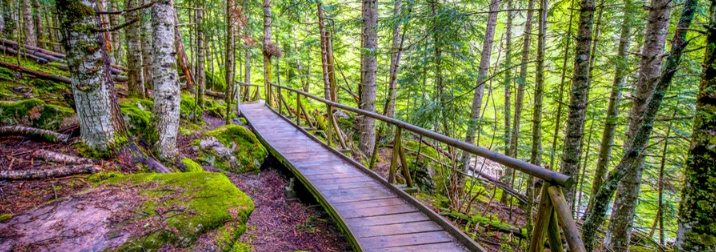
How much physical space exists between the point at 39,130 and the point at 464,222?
5.99 m

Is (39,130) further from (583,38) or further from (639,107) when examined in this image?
(639,107)

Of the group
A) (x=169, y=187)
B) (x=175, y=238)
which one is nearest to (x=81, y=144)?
(x=169, y=187)

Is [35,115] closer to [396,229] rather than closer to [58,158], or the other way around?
[58,158]

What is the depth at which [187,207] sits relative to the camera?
3.32m

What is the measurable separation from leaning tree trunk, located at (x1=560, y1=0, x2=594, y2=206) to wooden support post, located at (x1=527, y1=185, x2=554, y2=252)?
131cm

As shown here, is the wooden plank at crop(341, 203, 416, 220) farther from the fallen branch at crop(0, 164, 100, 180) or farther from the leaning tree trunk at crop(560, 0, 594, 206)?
the fallen branch at crop(0, 164, 100, 180)

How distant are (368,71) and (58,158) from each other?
5.96 meters

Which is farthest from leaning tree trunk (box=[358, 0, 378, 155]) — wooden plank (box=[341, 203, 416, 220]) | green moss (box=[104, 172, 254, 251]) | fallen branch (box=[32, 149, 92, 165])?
fallen branch (box=[32, 149, 92, 165])

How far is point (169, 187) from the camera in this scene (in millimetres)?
3693

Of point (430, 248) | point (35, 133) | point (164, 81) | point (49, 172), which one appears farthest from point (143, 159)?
point (430, 248)

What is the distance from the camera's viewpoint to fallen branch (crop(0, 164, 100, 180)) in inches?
140

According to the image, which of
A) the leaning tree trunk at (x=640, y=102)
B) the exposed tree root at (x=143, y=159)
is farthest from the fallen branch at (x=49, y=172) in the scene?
the leaning tree trunk at (x=640, y=102)

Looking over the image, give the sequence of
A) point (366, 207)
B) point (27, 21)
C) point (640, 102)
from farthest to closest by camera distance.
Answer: point (27, 21), point (640, 102), point (366, 207)

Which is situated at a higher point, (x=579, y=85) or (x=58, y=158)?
(x=579, y=85)
